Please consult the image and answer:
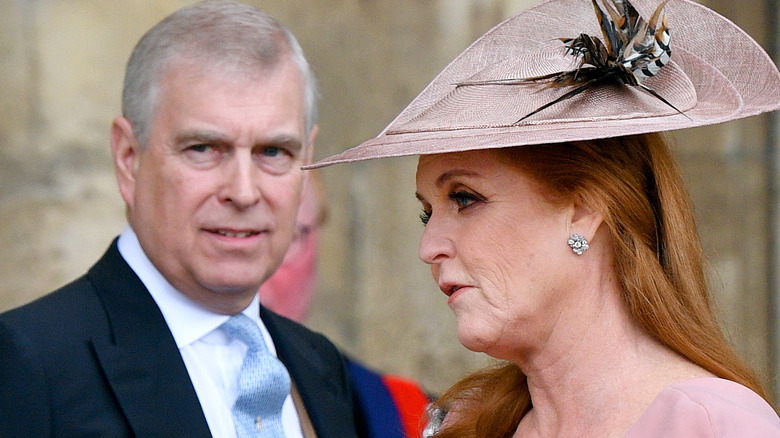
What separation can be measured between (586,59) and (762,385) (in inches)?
30.1

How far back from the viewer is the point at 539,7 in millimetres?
2182

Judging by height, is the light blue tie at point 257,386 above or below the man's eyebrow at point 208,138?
below

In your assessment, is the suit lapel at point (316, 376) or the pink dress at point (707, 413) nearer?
the pink dress at point (707, 413)

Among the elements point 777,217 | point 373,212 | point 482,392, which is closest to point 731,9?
point 777,217

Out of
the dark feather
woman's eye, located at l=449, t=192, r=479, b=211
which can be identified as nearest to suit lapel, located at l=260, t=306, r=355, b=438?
woman's eye, located at l=449, t=192, r=479, b=211

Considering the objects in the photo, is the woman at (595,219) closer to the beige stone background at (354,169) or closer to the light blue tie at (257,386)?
the light blue tie at (257,386)

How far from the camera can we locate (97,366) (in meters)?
2.39

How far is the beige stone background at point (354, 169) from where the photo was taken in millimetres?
4086

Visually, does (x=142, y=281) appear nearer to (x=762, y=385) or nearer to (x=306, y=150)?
(x=306, y=150)

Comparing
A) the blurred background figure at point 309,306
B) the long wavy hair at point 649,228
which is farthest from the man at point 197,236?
the long wavy hair at point 649,228

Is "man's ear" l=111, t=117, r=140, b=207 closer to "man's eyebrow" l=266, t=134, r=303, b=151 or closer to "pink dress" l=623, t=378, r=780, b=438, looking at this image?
"man's eyebrow" l=266, t=134, r=303, b=151

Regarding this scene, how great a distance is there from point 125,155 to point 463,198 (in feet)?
3.81

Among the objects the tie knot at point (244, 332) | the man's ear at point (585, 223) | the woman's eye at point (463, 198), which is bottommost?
the tie knot at point (244, 332)

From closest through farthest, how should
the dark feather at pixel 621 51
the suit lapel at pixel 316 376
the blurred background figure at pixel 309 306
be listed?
the dark feather at pixel 621 51 < the suit lapel at pixel 316 376 < the blurred background figure at pixel 309 306
